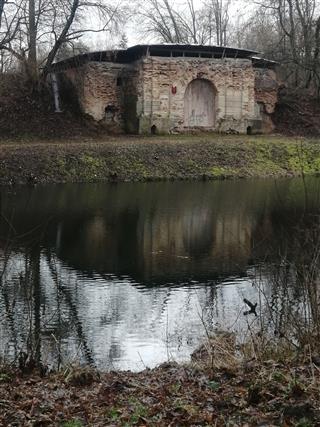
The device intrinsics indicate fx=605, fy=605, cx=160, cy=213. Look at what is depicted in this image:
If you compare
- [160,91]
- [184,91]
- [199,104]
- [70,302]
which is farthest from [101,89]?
[70,302]

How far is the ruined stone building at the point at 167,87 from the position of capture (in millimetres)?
31484

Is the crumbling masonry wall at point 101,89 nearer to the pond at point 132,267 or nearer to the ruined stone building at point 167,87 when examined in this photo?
the ruined stone building at point 167,87

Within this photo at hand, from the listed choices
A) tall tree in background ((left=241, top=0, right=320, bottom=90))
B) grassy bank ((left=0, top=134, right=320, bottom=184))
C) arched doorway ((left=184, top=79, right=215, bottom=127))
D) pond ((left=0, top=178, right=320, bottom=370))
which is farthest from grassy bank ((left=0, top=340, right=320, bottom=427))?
tall tree in background ((left=241, top=0, right=320, bottom=90))

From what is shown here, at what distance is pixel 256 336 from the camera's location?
730 centimetres

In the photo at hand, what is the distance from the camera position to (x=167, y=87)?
3180cm

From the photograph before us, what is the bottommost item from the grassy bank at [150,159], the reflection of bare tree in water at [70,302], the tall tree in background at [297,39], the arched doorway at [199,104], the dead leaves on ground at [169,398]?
the reflection of bare tree in water at [70,302]

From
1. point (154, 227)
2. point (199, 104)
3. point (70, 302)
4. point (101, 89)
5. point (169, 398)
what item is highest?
point (101, 89)

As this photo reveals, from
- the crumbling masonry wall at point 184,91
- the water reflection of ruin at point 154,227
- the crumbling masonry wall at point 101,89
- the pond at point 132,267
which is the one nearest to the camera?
the pond at point 132,267

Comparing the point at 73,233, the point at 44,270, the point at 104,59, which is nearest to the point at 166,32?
the point at 104,59

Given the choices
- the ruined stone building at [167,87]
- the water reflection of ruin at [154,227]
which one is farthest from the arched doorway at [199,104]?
the water reflection of ruin at [154,227]

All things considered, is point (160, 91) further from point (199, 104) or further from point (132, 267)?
point (132, 267)

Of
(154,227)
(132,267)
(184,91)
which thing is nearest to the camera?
(132,267)

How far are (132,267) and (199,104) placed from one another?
74.4 feet

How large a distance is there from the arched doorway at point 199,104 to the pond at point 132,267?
12.4m
